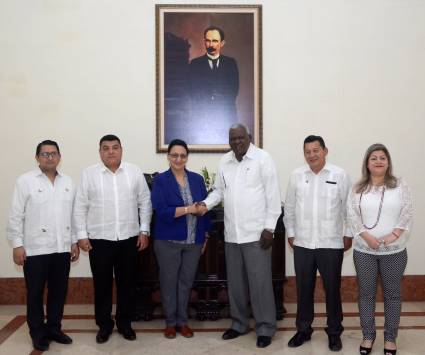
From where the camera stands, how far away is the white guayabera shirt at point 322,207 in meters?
3.26

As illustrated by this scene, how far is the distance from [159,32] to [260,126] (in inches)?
54.4

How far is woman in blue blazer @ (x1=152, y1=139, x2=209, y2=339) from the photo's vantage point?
3.40m

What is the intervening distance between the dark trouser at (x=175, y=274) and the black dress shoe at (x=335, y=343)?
110cm

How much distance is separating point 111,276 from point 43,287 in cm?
48

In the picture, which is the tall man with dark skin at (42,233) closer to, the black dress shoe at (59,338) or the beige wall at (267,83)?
the black dress shoe at (59,338)

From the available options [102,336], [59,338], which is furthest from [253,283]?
[59,338]

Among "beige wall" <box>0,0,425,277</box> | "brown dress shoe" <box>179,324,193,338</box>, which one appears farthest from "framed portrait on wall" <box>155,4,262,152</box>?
"brown dress shoe" <box>179,324,193,338</box>

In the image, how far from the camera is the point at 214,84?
468 cm

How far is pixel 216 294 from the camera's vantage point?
412cm

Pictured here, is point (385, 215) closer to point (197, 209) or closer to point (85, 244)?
point (197, 209)

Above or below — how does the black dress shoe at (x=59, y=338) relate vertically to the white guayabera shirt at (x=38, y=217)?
below

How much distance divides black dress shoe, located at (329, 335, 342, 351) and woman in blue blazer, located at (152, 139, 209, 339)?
105 centimetres

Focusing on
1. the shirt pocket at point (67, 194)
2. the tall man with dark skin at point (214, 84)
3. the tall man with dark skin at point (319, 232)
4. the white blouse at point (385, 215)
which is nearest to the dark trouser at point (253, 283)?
the tall man with dark skin at point (319, 232)

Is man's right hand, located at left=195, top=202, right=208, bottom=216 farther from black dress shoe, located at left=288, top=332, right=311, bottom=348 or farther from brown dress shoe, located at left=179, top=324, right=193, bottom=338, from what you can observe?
A: black dress shoe, located at left=288, top=332, right=311, bottom=348
